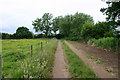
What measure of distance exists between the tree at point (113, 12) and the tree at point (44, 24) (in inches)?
2554

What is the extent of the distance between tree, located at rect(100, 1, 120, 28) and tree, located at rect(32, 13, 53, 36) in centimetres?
6486

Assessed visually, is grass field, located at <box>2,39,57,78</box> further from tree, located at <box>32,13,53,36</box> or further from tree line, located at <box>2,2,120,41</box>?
tree, located at <box>32,13,53,36</box>

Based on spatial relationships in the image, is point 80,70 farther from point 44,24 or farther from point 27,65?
point 44,24

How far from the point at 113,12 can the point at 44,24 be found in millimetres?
67906

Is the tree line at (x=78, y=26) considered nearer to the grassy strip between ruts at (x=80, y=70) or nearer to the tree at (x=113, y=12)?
the tree at (x=113, y=12)

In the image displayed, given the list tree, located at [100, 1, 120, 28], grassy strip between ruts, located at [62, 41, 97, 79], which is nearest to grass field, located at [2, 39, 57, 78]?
grassy strip between ruts, located at [62, 41, 97, 79]

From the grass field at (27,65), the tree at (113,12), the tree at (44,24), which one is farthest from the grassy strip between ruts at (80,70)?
the tree at (44,24)

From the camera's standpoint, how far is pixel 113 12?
40.4 ft

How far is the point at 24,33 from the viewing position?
74.9 meters

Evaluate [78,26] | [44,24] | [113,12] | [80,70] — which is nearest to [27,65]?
[80,70]

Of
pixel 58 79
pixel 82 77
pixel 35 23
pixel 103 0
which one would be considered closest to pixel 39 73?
pixel 58 79

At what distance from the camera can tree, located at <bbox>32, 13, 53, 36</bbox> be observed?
77.2m

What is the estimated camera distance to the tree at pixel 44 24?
77.2 meters

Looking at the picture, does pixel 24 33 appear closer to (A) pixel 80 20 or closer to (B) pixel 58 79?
(A) pixel 80 20
